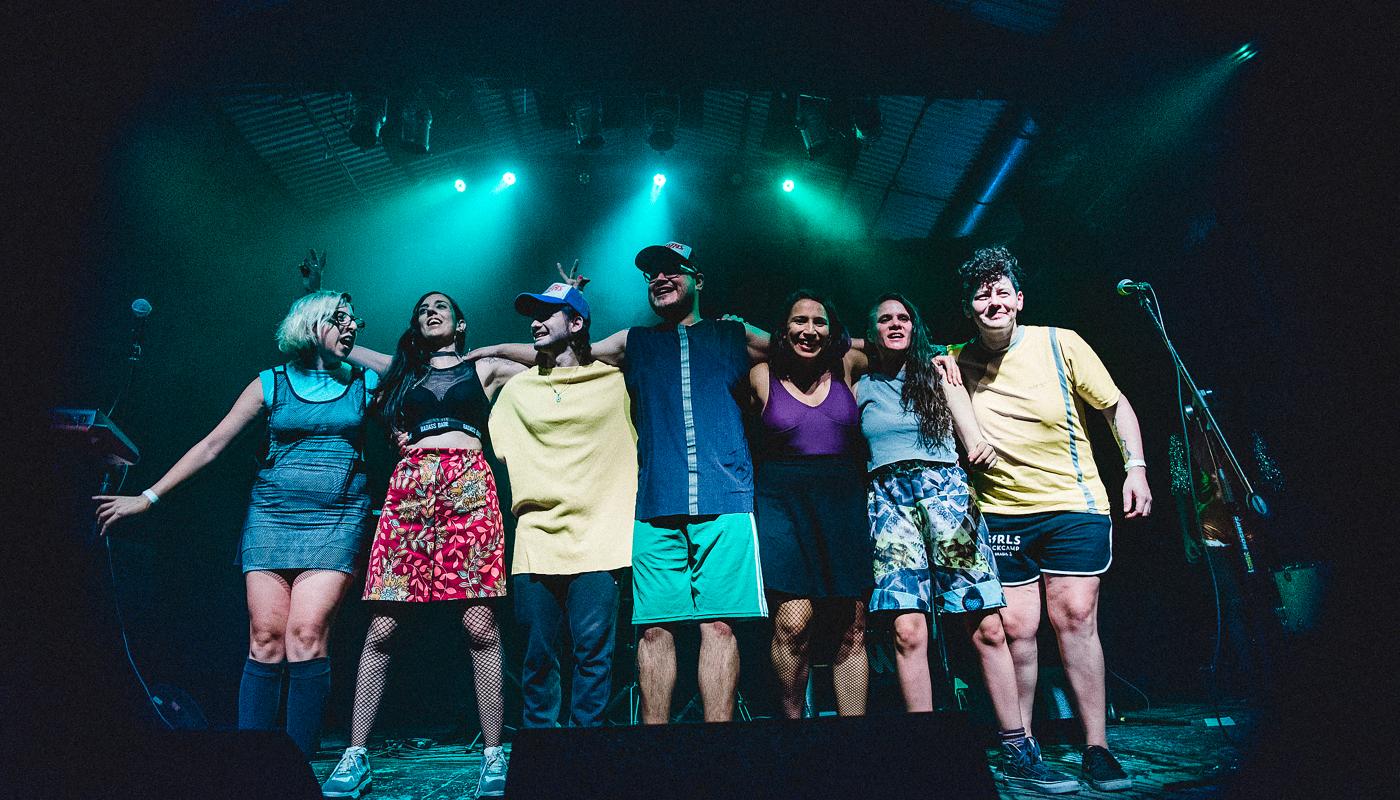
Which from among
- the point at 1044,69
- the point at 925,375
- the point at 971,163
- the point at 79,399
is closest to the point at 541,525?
the point at 925,375

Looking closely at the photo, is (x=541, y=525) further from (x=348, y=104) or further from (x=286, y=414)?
(x=348, y=104)

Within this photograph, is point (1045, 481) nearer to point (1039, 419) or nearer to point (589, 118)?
point (1039, 419)

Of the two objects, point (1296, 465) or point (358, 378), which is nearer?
point (358, 378)

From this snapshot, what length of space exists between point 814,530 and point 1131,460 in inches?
55.8

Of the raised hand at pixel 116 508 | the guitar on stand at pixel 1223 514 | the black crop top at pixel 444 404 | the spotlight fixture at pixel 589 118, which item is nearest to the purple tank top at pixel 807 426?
the black crop top at pixel 444 404

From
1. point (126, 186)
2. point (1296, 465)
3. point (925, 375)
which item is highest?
point (126, 186)

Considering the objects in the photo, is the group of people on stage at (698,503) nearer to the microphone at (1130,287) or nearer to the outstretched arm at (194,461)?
the outstretched arm at (194,461)

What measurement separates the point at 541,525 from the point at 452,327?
43.1 inches

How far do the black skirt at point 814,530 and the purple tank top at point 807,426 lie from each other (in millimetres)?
50

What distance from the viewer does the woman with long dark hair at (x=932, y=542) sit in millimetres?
2617

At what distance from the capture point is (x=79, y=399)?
14.5 feet

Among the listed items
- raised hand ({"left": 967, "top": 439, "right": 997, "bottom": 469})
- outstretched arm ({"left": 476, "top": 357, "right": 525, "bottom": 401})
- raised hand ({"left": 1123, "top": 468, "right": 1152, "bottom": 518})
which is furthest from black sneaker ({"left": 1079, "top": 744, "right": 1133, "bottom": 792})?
outstretched arm ({"left": 476, "top": 357, "right": 525, "bottom": 401})

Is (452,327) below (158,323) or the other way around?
below

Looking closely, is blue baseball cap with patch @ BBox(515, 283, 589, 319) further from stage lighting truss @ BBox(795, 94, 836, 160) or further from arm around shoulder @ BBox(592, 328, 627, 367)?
stage lighting truss @ BBox(795, 94, 836, 160)
